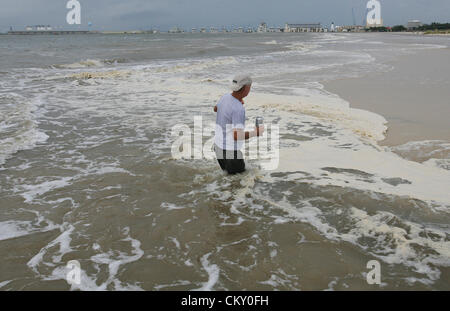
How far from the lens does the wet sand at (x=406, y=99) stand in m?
7.81

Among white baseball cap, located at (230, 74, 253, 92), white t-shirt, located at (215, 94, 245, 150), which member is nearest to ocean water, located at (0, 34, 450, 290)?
white t-shirt, located at (215, 94, 245, 150)

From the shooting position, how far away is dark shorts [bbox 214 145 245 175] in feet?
17.4

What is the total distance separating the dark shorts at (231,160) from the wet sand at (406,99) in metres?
3.52

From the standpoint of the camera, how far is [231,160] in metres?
5.36

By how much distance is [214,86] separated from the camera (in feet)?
50.5

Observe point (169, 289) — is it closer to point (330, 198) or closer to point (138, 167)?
point (330, 198)

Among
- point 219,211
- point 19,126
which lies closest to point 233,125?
point 219,211

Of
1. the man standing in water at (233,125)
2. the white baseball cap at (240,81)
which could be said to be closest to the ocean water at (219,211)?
the man standing in water at (233,125)

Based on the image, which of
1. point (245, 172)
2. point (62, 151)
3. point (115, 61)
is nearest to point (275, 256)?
point (245, 172)
